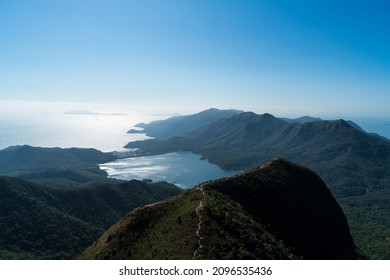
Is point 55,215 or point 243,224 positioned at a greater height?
point 243,224

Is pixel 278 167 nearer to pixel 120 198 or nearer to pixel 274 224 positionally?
pixel 274 224

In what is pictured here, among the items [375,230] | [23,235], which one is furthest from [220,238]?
[375,230]

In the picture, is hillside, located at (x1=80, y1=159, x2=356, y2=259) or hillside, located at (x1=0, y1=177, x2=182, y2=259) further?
hillside, located at (x1=0, y1=177, x2=182, y2=259)

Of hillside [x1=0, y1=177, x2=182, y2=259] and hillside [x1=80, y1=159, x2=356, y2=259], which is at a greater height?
hillside [x1=80, y1=159, x2=356, y2=259]

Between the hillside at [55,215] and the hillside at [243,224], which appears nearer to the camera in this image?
the hillside at [243,224]

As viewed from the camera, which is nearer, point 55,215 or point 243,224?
point 243,224
